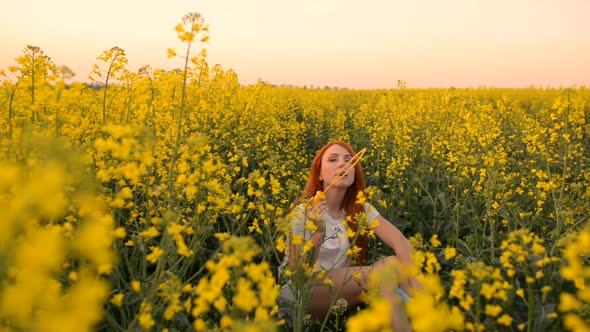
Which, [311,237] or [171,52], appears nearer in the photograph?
[171,52]

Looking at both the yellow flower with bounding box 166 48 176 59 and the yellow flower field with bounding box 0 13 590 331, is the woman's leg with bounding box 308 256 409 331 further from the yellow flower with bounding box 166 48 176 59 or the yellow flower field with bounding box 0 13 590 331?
the yellow flower with bounding box 166 48 176 59

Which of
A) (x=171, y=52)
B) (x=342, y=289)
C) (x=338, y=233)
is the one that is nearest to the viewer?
(x=171, y=52)

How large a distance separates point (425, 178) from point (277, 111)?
19.8 ft

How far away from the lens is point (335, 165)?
376 cm

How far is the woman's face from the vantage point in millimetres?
3714

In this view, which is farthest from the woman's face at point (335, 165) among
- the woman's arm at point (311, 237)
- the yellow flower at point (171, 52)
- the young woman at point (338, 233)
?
the yellow flower at point (171, 52)

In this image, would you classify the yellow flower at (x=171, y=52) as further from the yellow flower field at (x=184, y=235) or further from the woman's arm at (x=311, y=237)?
the woman's arm at (x=311, y=237)

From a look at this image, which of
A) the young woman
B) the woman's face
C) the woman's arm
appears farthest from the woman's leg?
the woman's face

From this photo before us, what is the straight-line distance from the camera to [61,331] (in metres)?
0.86

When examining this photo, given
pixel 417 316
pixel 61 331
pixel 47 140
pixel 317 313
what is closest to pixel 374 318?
pixel 417 316

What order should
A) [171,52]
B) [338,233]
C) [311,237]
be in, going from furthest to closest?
[338,233], [311,237], [171,52]

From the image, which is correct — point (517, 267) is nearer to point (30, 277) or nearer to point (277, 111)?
point (30, 277)

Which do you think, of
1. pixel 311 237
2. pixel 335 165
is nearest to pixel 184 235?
pixel 311 237

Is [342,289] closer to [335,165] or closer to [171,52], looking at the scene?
[335,165]
